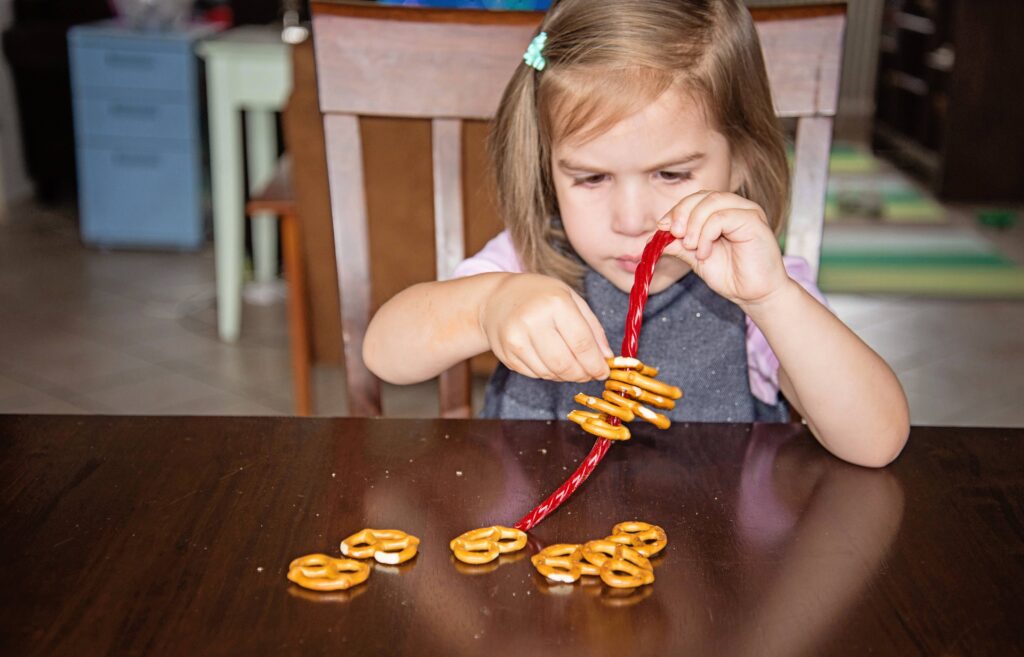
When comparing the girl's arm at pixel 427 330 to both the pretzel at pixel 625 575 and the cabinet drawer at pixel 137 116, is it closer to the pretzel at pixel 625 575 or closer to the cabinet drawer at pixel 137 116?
Result: the pretzel at pixel 625 575

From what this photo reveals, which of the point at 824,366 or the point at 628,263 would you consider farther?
the point at 628,263

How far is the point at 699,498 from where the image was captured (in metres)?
0.73

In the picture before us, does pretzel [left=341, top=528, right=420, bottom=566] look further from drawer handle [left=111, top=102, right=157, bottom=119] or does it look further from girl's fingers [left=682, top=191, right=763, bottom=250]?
drawer handle [left=111, top=102, right=157, bottom=119]

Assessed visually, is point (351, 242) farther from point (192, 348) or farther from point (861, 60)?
point (861, 60)

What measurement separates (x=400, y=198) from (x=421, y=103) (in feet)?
4.74

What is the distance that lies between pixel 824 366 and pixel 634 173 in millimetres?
233

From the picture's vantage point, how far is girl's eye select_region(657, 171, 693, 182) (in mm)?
980

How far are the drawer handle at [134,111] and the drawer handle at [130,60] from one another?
0.14 m

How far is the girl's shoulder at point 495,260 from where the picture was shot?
3.67 feet

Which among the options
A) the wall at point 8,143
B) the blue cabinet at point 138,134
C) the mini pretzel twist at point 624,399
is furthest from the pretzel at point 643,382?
the wall at point 8,143

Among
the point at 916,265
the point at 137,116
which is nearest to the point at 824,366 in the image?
the point at 916,265

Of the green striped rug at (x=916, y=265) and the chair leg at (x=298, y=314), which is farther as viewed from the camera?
the green striped rug at (x=916, y=265)

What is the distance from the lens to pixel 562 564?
24.6 inches

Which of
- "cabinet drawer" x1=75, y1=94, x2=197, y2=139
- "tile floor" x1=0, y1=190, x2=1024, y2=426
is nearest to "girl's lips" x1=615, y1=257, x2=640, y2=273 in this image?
"tile floor" x1=0, y1=190, x2=1024, y2=426
